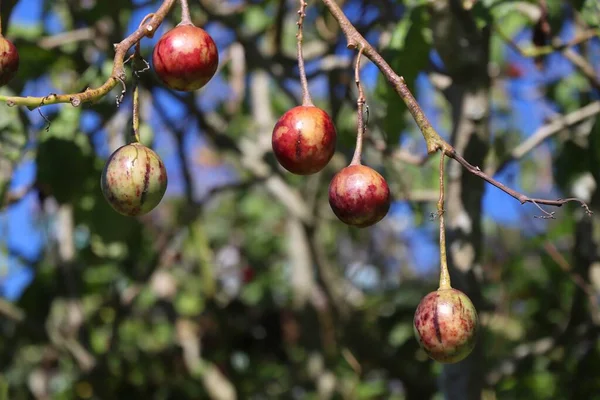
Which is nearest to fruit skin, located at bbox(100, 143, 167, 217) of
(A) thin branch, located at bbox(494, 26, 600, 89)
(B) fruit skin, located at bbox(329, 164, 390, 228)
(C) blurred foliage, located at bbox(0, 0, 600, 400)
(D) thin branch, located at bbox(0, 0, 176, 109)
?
(D) thin branch, located at bbox(0, 0, 176, 109)

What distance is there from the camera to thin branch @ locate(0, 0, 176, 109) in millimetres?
790

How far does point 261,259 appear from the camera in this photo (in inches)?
139

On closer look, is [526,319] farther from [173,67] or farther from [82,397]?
[173,67]

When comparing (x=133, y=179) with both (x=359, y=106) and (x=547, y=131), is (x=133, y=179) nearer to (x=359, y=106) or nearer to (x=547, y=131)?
(x=359, y=106)

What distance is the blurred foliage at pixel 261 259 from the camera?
1.82m

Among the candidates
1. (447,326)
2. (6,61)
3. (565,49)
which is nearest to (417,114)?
(447,326)

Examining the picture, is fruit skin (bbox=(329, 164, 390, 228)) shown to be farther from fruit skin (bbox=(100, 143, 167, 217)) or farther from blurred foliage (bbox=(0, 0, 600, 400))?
blurred foliage (bbox=(0, 0, 600, 400))

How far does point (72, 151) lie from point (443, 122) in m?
2.89

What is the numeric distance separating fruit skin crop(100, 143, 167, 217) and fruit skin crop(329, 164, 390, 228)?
196 millimetres

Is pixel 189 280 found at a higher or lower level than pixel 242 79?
lower

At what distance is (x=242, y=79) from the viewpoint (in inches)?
125

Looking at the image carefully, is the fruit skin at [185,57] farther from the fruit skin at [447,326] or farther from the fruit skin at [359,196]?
the fruit skin at [447,326]

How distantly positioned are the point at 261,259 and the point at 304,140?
266cm

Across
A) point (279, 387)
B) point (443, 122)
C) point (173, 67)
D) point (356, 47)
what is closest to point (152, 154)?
point (173, 67)
